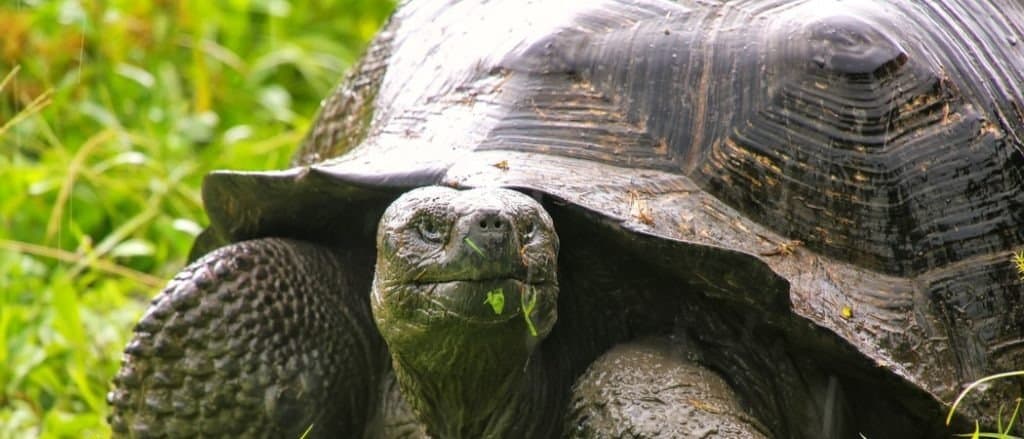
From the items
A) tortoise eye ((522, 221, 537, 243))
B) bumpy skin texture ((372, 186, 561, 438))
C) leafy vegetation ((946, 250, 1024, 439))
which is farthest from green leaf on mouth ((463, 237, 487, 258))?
leafy vegetation ((946, 250, 1024, 439))

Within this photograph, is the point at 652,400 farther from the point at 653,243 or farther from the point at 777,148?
the point at 777,148

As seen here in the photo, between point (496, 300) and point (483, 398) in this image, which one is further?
point (483, 398)

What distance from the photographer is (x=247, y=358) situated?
3785mm

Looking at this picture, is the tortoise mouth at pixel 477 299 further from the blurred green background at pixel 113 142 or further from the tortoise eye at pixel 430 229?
the blurred green background at pixel 113 142

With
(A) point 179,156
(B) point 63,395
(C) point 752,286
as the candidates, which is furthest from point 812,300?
(A) point 179,156

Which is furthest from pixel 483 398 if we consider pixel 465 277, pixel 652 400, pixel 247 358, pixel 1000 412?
pixel 1000 412

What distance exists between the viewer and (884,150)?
3740mm

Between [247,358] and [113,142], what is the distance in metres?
2.91

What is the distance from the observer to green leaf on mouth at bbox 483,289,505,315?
308 cm

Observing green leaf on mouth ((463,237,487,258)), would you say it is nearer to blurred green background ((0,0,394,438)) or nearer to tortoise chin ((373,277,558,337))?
tortoise chin ((373,277,558,337))

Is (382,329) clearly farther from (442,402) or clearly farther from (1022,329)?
(1022,329)

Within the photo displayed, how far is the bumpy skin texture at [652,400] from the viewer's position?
3301 millimetres

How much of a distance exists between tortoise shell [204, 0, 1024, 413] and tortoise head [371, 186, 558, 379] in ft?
0.73

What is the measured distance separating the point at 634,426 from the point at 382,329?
551mm
